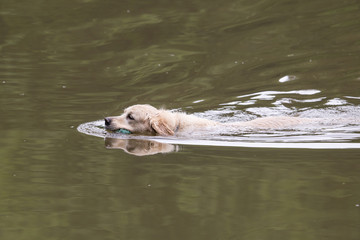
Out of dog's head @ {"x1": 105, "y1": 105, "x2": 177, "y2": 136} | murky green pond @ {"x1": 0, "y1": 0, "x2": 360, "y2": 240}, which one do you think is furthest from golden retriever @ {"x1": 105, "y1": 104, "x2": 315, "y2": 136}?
murky green pond @ {"x1": 0, "y1": 0, "x2": 360, "y2": 240}

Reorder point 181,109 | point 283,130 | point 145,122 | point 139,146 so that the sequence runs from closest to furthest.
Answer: point 139,146
point 283,130
point 145,122
point 181,109

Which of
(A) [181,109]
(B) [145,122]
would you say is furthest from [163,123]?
(A) [181,109]

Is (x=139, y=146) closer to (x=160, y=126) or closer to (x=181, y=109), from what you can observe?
(x=160, y=126)

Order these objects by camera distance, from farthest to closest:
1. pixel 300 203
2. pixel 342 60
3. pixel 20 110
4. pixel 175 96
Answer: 1. pixel 342 60
2. pixel 175 96
3. pixel 20 110
4. pixel 300 203

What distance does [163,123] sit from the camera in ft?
35.7

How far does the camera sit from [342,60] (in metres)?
16.2

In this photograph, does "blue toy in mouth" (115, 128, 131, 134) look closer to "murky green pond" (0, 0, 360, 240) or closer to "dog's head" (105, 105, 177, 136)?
"dog's head" (105, 105, 177, 136)

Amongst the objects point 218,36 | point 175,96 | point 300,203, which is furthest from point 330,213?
point 218,36

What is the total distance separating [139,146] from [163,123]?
1.23m

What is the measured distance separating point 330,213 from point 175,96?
Result: 28.2 feet

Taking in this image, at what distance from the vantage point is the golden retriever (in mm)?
10867

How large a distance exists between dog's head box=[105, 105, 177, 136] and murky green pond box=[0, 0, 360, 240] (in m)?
0.44

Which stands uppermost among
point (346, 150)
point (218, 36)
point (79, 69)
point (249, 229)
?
point (218, 36)

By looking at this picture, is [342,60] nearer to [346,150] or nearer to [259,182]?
[346,150]
